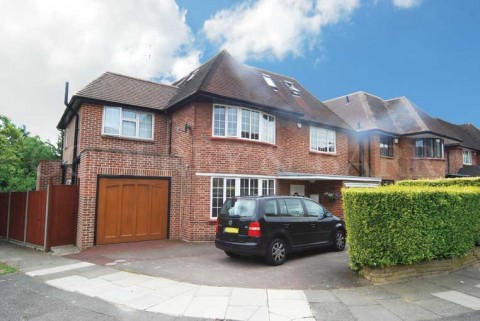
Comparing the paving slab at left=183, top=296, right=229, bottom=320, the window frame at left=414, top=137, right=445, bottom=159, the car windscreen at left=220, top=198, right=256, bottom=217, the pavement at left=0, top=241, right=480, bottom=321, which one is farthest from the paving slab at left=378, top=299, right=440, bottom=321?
the window frame at left=414, top=137, right=445, bottom=159

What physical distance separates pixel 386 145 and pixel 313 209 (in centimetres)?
1330

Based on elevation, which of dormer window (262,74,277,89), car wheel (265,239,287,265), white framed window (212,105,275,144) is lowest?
car wheel (265,239,287,265)

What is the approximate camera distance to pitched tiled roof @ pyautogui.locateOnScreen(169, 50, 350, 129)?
12.3 m

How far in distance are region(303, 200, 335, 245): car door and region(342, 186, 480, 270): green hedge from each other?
6.21 ft

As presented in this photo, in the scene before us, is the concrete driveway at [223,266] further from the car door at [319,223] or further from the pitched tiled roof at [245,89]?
the pitched tiled roof at [245,89]

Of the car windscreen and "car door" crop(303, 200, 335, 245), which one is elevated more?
the car windscreen

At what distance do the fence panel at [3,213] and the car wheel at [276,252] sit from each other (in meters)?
12.5

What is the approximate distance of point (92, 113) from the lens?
1202 cm

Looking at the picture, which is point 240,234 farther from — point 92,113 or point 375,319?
point 92,113

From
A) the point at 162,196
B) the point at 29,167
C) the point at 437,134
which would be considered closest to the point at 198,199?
the point at 162,196

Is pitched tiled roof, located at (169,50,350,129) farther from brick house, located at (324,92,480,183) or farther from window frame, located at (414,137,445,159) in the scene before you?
window frame, located at (414,137,445,159)

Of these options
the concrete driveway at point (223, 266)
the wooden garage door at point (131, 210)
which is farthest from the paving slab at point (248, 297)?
the wooden garage door at point (131, 210)

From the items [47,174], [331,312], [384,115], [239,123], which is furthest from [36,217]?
[384,115]

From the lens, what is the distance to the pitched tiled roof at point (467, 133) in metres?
28.0
